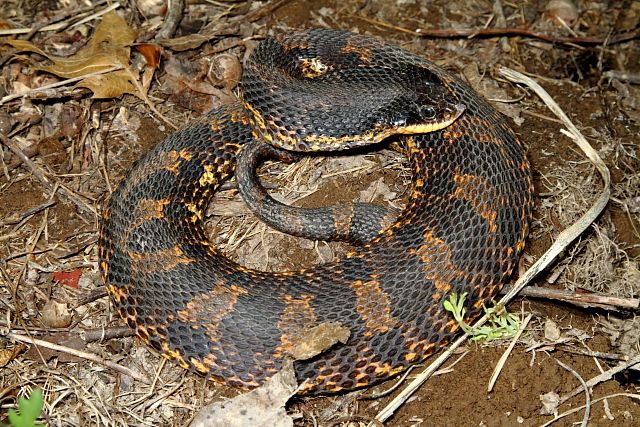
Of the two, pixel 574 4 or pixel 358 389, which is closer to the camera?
pixel 358 389

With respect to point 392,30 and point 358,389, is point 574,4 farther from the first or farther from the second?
point 358,389

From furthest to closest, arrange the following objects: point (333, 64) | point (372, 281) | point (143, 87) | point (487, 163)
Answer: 1. point (143, 87)
2. point (333, 64)
3. point (487, 163)
4. point (372, 281)

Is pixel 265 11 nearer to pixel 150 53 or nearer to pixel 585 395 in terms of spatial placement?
pixel 150 53

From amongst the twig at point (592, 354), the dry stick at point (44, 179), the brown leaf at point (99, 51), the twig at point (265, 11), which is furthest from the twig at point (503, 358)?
the brown leaf at point (99, 51)

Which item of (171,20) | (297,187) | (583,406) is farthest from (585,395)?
(171,20)

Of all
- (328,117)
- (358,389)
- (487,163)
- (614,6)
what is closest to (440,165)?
Result: (487,163)

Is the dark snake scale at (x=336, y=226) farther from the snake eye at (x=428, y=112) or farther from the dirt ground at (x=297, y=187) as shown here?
the dirt ground at (x=297, y=187)

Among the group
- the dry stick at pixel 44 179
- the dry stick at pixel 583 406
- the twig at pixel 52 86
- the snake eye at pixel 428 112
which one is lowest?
the dry stick at pixel 583 406
